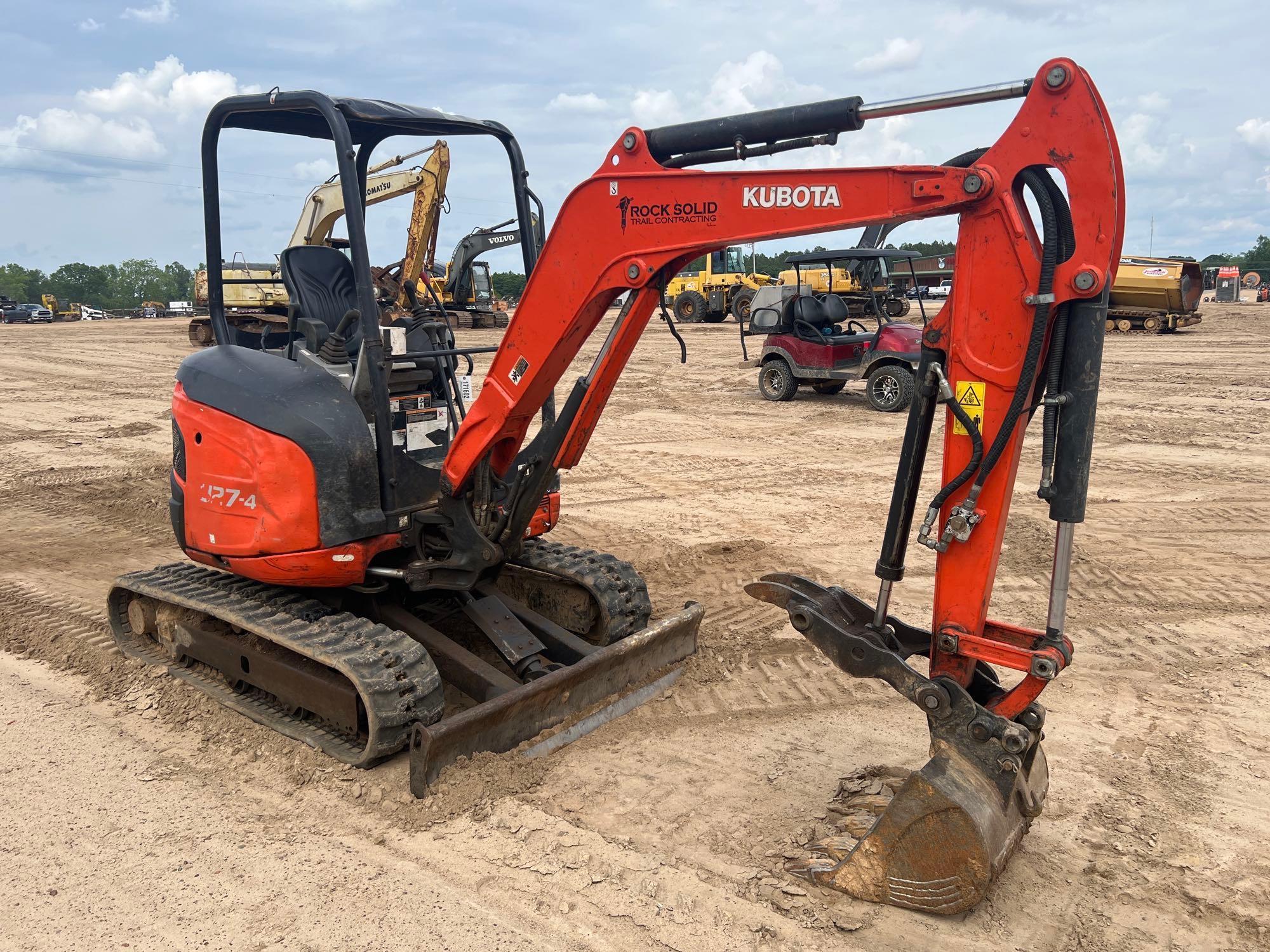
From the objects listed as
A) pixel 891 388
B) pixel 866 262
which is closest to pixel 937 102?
pixel 891 388

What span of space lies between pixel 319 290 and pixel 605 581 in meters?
1.98

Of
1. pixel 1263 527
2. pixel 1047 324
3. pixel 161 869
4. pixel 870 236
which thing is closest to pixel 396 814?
pixel 161 869

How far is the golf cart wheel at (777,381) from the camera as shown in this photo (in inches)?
560

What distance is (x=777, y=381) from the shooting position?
47.1 feet

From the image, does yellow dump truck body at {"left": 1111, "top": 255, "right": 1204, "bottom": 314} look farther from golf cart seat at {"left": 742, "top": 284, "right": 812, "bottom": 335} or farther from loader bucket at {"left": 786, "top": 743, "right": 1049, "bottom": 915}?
loader bucket at {"left": 786, "top": 743, "right": 1049, "bottom": 915}

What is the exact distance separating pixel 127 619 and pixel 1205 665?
5.65 metres

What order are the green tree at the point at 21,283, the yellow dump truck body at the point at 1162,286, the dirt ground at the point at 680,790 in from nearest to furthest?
the dirt ground at the point at 680,790 < the yellow dump truck body at the point at 1162,286 < the green tree at the point at 21,283

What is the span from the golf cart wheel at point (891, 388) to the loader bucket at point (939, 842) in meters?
Answer: 10.3

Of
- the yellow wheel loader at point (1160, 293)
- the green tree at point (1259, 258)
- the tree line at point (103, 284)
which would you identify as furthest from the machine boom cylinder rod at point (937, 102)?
the tree line at point (103, 284)

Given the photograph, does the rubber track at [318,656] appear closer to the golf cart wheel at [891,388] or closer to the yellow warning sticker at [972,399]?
the yellow warning sticker at [972,399]

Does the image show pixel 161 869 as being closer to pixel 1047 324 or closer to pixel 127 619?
pixel 127 619

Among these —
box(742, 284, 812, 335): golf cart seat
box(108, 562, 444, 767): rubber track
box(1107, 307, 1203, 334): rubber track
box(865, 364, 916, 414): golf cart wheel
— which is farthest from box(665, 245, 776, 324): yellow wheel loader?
box(108, 562, 444, 767): rubber track

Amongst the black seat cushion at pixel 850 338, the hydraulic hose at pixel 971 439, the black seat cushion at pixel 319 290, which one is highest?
the black seat cushion at pixel 319 290

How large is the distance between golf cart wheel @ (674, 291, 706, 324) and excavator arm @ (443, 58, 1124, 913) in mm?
27403
